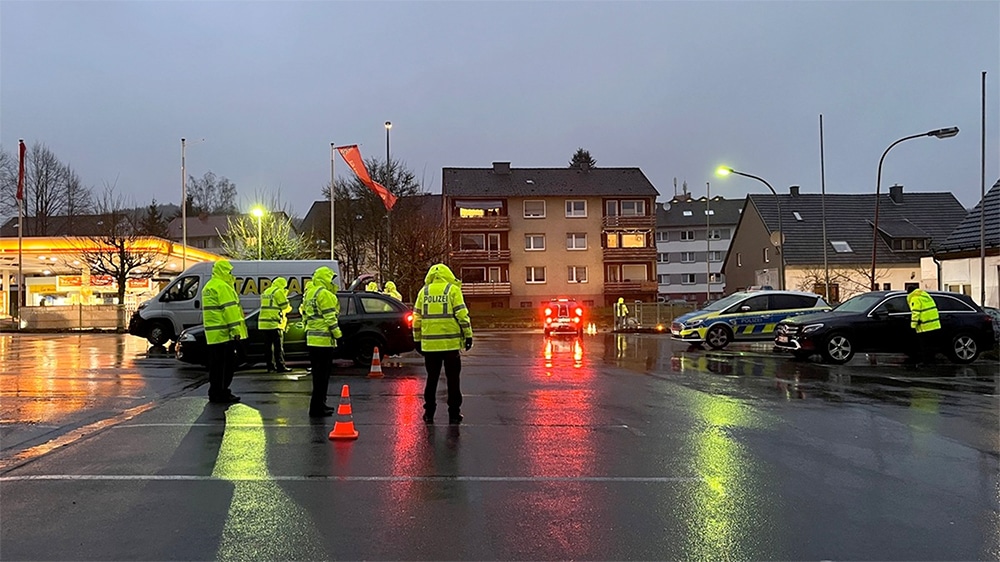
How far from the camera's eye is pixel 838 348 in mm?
15742

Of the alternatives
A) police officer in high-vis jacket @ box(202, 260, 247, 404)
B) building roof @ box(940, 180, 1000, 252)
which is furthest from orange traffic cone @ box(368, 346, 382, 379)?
building roof @ box(940, 180, 1000, 252)

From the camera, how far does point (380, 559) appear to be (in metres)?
4.26

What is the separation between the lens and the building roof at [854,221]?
1832 inches

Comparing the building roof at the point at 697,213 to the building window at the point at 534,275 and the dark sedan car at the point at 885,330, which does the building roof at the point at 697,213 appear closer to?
the building window at the point at 534,275

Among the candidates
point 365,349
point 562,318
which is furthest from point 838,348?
point 562,318

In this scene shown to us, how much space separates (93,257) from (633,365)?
32.1 meters

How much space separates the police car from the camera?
20.1 meters

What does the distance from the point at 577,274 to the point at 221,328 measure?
50.1 metres

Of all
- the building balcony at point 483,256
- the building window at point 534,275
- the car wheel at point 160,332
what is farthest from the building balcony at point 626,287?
the car wheel at point 160,332

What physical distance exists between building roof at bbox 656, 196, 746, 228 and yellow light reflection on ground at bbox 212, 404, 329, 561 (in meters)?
74.2

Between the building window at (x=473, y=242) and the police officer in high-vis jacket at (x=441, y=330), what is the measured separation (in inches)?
1912

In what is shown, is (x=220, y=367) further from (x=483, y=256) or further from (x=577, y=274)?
(x=577, y=274)

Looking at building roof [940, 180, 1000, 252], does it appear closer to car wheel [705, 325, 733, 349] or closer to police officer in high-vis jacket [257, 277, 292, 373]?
car wheel [705, 325, 733, 349]

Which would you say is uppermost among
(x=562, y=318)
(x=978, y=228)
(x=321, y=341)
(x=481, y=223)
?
(x=481, y=223)
